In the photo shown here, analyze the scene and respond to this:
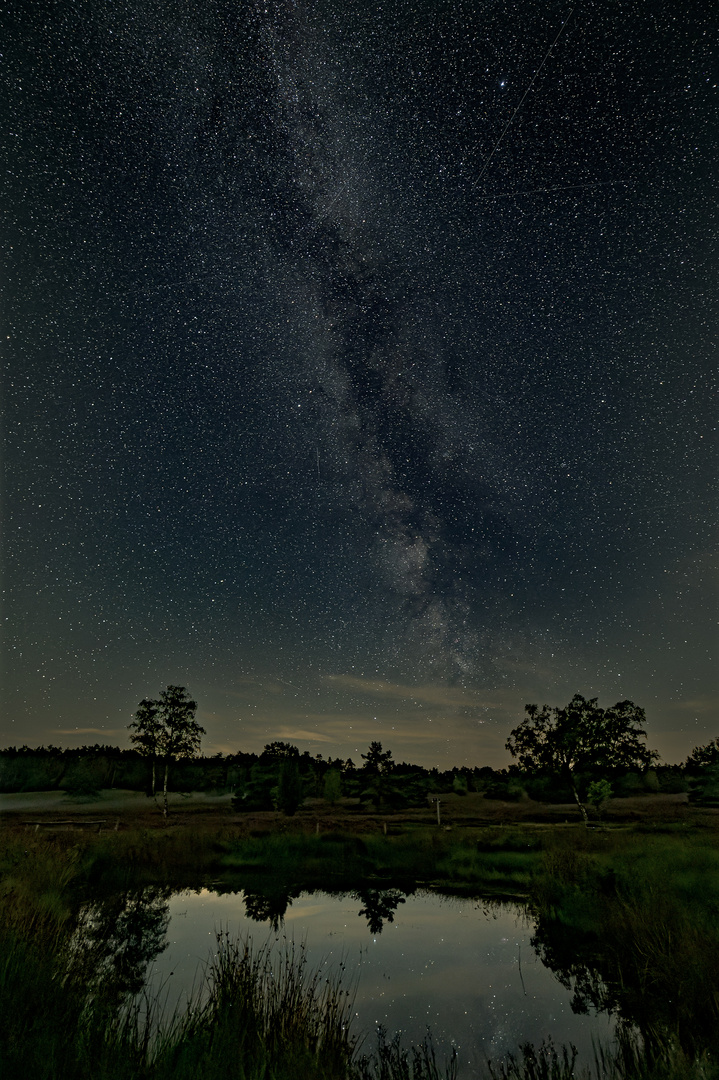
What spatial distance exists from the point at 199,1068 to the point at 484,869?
993 inches

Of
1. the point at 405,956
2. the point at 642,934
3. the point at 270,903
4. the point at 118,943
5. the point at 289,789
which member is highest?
the point at 642,934

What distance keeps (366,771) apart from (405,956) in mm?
70060

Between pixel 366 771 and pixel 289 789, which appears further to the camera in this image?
pixel 366 771

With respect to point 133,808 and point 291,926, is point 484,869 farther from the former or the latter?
point 133,808

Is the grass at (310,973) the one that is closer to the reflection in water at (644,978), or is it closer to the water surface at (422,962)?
the reflection in water at (644,978)

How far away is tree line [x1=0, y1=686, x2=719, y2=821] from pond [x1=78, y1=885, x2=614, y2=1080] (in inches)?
1150

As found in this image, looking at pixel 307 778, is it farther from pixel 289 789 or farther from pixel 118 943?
pixel 118 943

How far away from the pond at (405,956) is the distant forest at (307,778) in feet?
155

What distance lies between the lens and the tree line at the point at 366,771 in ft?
156

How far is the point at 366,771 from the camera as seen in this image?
81.1m

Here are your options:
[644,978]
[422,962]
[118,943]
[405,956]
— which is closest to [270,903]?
[118,943]

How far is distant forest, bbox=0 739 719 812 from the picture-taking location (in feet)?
232

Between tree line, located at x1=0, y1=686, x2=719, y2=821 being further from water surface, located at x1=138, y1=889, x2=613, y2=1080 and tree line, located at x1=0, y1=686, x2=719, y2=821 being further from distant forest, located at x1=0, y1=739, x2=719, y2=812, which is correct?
water surface, located at x1=138, y1=889, x2=613, y2=1080

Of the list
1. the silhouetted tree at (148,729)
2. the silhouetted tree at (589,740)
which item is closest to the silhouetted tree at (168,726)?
the silhouetted tree at (148,729)
